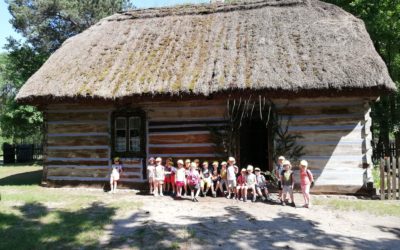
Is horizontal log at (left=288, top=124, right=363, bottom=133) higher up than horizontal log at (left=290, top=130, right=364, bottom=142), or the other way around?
horizontal log at (left=288, top=124, right=363, bottom=133)

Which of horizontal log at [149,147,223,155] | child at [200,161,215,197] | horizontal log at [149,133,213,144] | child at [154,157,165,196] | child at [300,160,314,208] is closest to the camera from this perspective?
child at [300,160,314,208]

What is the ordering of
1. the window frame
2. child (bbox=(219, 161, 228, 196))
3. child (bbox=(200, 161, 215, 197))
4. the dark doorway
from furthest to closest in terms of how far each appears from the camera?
the dark doorway, the window frame, child (bbox=(200, 161, 215, 197)), child (bbox=(219, 161, 228, 196))

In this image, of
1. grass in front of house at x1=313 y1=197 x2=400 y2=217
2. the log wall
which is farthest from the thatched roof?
grass in front of house at x1=313 y1=197 x2=400 y2=217

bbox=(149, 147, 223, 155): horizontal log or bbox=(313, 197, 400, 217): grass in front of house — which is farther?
bbox=(149, 147, 223, 155): horizontal log

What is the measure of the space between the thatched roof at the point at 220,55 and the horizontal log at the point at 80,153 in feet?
6.53

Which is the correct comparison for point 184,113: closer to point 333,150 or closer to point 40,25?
point 333,150

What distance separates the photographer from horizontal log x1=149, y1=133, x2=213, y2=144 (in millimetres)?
11469

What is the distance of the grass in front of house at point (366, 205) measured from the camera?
8711 mm

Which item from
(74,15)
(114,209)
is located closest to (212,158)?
(114,209)

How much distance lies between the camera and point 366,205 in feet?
30.5

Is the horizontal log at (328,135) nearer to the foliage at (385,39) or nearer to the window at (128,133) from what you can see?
the window at (128,133)

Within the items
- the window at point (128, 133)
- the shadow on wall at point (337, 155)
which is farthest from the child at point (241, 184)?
the window at point (128, 133)

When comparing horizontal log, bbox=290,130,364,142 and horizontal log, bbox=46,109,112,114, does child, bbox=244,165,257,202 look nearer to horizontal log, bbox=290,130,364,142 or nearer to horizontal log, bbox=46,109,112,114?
horizontal log, bbox=290,130,364,142

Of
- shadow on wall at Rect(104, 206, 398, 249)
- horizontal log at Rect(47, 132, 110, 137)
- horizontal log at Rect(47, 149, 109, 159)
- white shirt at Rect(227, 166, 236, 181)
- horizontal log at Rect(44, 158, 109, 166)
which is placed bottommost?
shadow on wall at Rect(104, 206, 398, 249)
